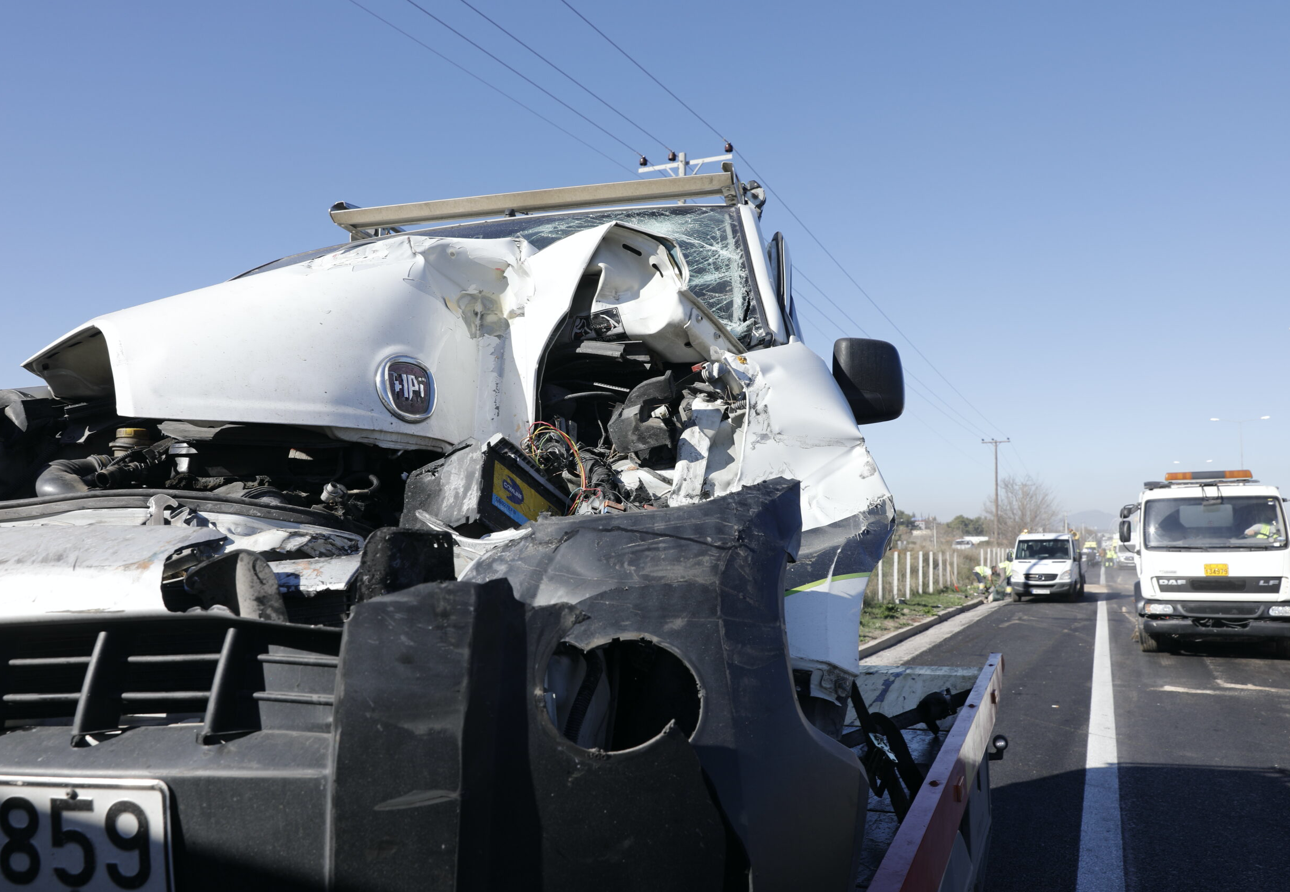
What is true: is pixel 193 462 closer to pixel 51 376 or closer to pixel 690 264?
pixel 51 376

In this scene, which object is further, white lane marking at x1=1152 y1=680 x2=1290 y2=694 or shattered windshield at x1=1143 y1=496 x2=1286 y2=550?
shattered windshield at x1=1143 y1=496 x2=1286 y2=550

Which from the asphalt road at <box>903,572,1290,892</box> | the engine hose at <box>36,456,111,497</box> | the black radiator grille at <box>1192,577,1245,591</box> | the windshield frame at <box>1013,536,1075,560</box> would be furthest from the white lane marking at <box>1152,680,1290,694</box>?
the windshield frame at <box>1013,536,1075,560</box>

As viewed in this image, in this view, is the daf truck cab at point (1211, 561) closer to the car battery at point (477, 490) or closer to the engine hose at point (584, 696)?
the car battery at point (477, 490)

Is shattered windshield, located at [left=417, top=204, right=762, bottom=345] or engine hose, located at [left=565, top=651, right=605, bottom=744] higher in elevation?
shattered windshield, located at [left=417, top=204, right=762, bottom=345]

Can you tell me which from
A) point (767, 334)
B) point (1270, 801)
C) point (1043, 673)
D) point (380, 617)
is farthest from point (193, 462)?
point (1043, 673)

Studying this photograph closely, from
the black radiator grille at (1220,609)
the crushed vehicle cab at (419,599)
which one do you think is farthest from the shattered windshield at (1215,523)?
the crushed vehicle cab at (419,599)

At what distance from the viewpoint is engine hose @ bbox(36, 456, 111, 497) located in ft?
7.32

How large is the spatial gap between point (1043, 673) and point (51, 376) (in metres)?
10.1

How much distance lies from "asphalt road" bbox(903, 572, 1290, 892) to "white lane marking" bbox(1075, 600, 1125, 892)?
12mm

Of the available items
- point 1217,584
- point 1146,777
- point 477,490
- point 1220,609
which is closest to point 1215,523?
point 1217,584

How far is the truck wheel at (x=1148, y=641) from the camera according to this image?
39.1ft

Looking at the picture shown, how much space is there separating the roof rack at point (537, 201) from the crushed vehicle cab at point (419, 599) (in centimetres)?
179

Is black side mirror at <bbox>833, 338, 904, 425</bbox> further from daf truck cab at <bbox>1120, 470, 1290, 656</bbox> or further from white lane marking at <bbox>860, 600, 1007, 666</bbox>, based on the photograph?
daf truck cab at <bbox>1120, 470, 1290, 656</bbox>

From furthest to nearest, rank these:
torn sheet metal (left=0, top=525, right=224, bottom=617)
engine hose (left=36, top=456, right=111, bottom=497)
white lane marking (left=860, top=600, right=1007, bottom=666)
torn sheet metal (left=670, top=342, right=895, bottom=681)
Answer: white lane marking (left=860, top=600, right=1007, bottom=666) < torn sheet metal (left=670, top=342, right=895, bottom=681) < engine hose (left=36, top=456, right=111, bottom=497) < torn sheet metal (left=0, top=525, right=224, bottom=617)
